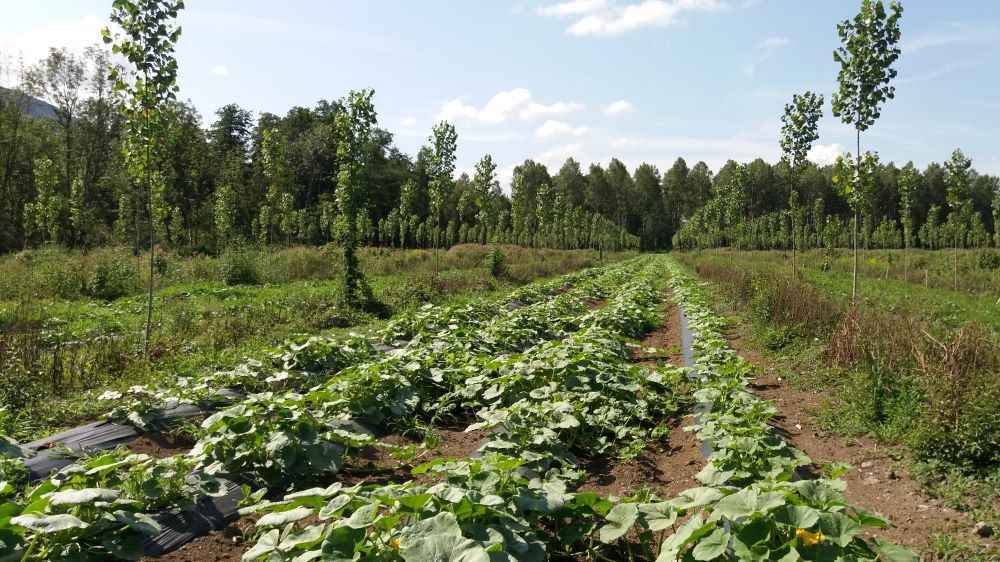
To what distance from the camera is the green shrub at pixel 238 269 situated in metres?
17.5

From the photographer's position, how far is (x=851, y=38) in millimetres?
12508

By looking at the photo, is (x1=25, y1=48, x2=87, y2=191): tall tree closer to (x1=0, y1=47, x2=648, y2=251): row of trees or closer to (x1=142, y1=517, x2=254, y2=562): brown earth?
(x1=0, y1=47, x2=648, y2=251): row of trees

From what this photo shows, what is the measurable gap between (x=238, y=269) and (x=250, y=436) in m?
15.0

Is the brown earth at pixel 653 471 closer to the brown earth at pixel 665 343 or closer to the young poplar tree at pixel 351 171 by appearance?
the brown earth at pixel 665 343

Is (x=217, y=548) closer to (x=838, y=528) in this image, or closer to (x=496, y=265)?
(x=838, y=528)

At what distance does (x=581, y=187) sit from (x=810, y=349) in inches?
3086

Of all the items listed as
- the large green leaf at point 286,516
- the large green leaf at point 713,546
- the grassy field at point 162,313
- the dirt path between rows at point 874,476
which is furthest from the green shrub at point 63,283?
the large green leaf at point 713,546

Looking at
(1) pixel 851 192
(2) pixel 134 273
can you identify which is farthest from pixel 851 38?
(2) pixel 134 273

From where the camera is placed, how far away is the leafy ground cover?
2297 millimetres

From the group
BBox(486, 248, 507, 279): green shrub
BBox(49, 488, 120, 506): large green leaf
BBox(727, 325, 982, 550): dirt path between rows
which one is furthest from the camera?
BBox(486, 248, 507, 279): green shrub

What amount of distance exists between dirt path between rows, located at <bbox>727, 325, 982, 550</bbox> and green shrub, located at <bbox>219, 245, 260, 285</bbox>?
15.5 m

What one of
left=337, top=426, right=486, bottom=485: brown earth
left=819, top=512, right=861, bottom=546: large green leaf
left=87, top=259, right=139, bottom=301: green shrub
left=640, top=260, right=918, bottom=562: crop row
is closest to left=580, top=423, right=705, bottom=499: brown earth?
left=640, top=260, right=918, bottom=562: crop row

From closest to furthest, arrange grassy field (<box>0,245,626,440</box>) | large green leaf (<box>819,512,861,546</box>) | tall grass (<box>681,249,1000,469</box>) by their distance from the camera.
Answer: large green leaf (<box>819,512,861,546</box>)
tall grass (<box>681,249,1000,469</box>)
grassy field (<box>0,245,626,440</box>)

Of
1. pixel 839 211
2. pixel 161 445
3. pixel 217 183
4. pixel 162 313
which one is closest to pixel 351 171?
pixel 162 313
